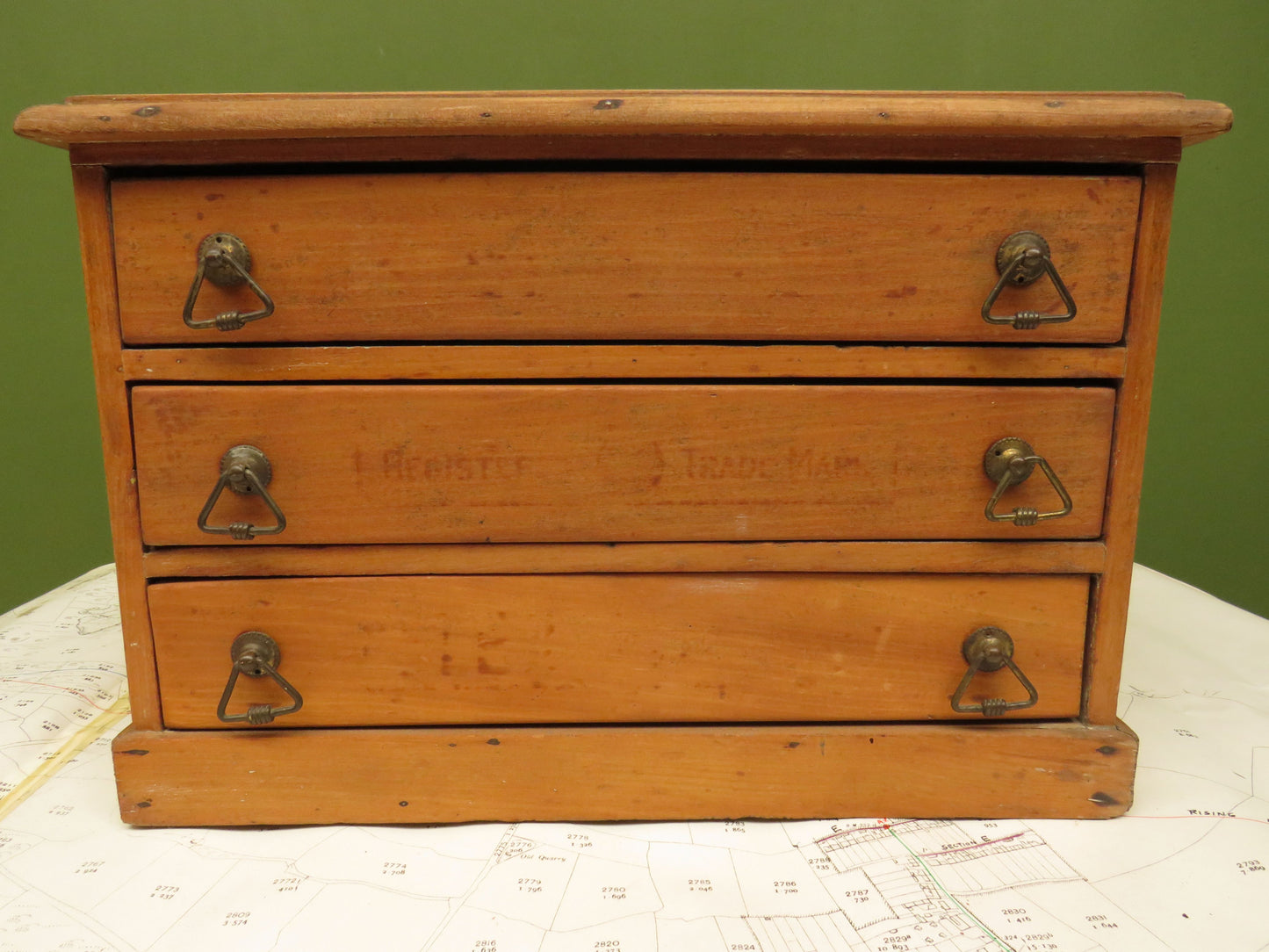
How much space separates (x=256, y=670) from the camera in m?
1.06

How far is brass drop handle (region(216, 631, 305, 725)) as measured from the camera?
104 centimetres

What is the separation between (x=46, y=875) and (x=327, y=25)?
167 cm

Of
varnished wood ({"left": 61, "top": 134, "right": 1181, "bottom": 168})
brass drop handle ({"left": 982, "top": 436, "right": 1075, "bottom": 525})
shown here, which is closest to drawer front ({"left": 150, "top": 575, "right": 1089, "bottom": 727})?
brass drop handle ({"left": 982, "top": 436, "right": 1075, "bottom": 525})

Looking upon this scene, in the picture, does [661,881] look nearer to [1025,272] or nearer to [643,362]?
[643,362]

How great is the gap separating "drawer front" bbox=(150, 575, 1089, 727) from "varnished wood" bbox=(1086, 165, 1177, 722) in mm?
28

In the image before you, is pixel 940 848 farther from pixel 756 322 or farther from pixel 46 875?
pixel 46 875

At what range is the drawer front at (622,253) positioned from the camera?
0.99m

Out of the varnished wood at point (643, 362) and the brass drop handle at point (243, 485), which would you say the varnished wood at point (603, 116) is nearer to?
the varnished wood at point (643, 362)

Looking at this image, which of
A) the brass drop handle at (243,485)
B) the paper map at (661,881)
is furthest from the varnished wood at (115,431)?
the paper map at (661,881)

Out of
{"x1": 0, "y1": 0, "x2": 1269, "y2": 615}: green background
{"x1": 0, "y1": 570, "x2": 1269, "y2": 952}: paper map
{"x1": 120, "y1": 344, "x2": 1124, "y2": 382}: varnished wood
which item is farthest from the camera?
{"x1": 0, "y1": 0, "x2": 1269, "y2": 615}: green background

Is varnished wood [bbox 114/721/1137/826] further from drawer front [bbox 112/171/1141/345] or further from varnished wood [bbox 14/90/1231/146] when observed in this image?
varnished wood [bbox 14/90/1231/146]

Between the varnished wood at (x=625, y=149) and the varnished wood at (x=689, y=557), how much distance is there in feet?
1.59

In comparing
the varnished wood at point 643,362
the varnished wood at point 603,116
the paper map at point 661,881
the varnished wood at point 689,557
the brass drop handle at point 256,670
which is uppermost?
the varnished wood at point 603,116

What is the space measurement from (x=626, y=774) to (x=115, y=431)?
79cm
